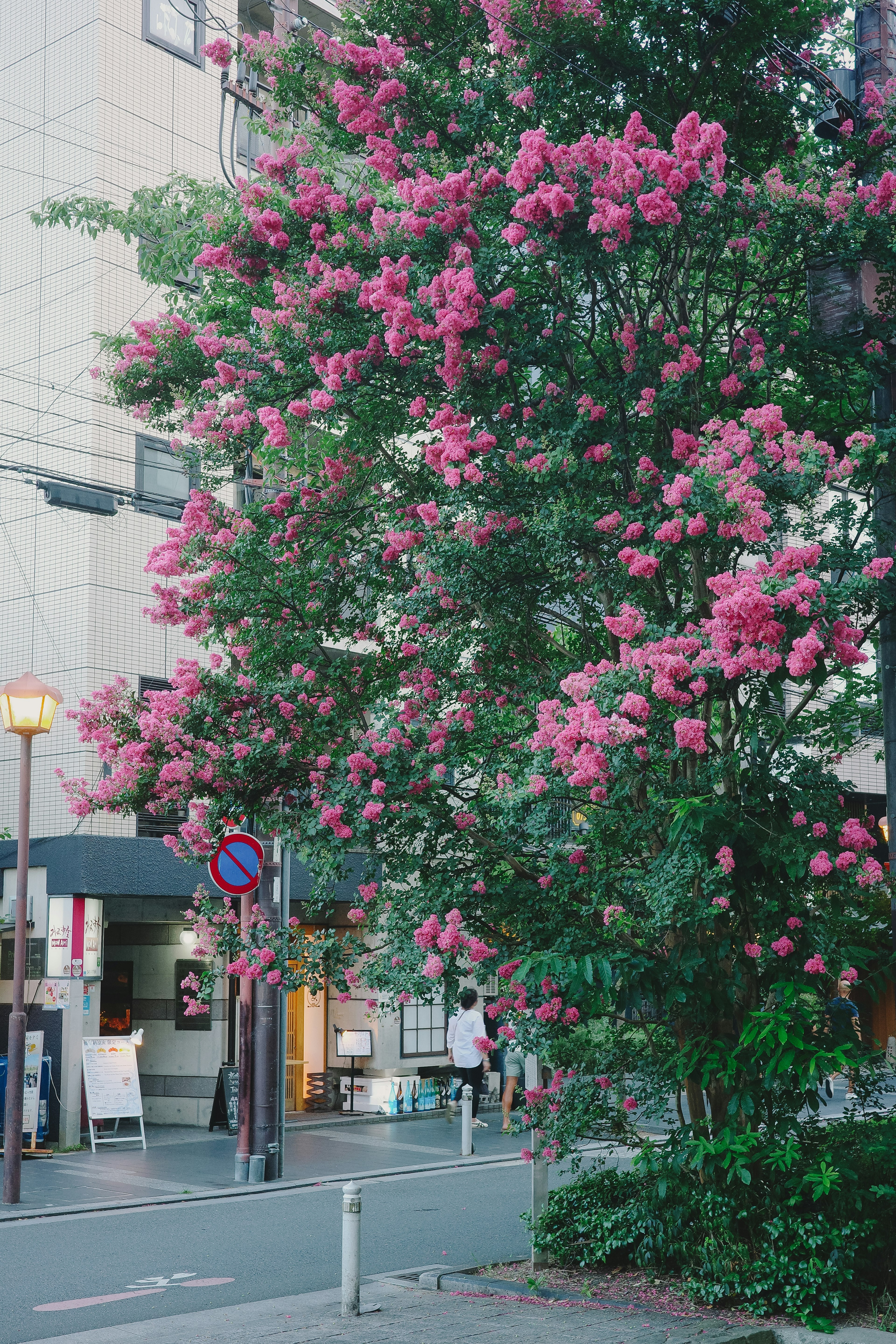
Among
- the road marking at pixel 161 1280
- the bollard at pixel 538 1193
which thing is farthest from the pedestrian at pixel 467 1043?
the bollard at pixel 538 1193

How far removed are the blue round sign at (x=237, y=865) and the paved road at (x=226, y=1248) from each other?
300 centimetres

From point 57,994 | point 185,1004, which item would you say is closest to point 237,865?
point 57,994

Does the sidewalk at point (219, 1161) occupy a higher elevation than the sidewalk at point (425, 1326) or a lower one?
lower

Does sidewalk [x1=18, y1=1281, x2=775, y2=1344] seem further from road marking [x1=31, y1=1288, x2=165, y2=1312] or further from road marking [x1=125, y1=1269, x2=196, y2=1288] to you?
road marking [x1=125, y1=1269, x2=196, y2=1288]

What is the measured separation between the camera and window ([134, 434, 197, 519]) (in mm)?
18453

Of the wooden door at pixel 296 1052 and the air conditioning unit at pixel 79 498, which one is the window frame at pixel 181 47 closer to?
the air conditioning unit at pixel 79 498

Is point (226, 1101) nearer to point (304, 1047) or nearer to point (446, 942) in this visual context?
point (304, 1047)

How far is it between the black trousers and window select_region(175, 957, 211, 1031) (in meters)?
3.65

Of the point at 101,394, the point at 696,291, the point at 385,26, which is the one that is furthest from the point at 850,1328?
the point at 101,394

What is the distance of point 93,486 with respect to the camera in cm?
1633

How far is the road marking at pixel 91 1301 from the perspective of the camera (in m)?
8.56

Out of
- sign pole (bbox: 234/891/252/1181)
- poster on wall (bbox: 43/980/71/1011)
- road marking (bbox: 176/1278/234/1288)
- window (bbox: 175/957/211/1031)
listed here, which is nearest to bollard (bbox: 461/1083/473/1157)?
sign pole (bbox: 234/891/252/1181)

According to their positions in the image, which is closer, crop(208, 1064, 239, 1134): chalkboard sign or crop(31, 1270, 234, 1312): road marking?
crop(31, 1270, 234, 1312): road marking

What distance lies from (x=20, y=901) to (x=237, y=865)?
7.96ft
